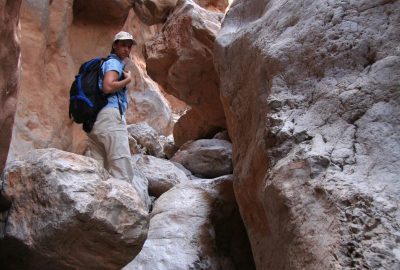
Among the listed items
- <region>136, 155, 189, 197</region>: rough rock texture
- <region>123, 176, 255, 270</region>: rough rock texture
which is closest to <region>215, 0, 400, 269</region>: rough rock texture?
<region>123, 176, 255, 270</region>: rough rock texture

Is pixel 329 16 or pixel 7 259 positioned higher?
pixel 329 16

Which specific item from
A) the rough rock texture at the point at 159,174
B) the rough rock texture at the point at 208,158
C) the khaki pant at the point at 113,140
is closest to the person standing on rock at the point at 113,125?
the khaki pant at the point at 113,140

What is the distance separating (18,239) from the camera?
109 inches

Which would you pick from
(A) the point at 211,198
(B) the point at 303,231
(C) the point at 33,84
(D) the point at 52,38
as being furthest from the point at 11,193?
(D) the point at 52,38

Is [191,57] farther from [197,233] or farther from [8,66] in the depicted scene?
[8,66]

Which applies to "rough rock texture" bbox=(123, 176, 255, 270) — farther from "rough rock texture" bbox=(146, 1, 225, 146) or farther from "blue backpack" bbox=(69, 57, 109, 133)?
"rough rock texture" bbox=(146, 1, 225, 146)

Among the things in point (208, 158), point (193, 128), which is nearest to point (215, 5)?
point (193, 128)

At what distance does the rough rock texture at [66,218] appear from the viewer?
8.96ft

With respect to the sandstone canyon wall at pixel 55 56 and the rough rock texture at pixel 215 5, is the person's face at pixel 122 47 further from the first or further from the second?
the rough rock texture at pixel 215 5

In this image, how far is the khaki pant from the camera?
3.95 metres

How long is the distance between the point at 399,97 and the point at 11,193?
2112 mm

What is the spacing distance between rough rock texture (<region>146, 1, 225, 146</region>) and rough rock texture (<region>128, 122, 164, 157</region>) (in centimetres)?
92

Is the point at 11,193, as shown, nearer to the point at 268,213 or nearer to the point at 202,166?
the point at 268,213

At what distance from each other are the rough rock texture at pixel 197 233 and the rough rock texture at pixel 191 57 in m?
2.16
